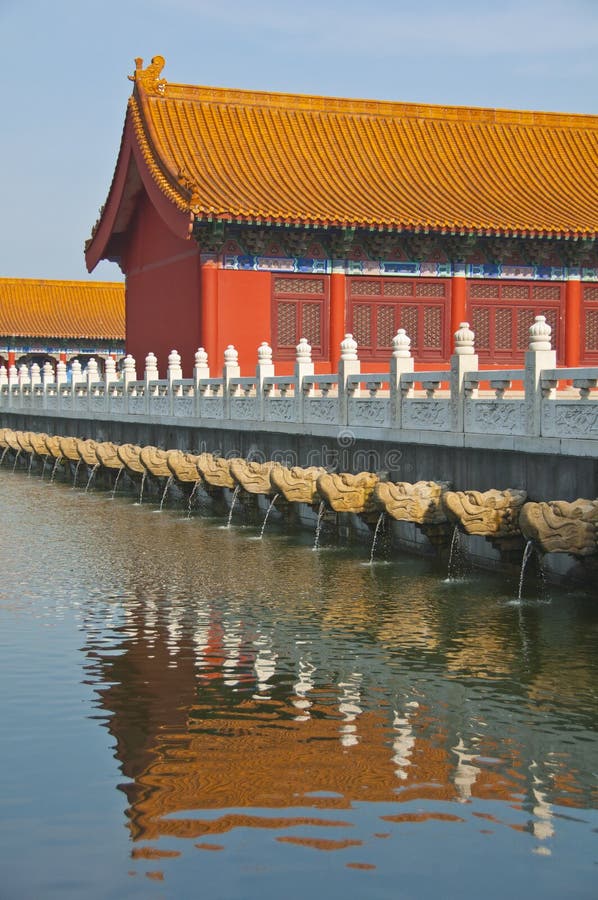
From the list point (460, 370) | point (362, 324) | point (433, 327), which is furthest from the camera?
point (433, 327)

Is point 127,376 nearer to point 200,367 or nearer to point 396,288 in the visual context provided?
point 200,367

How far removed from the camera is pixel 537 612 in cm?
1305

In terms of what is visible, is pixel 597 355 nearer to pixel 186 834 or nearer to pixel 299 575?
pixel 299 575

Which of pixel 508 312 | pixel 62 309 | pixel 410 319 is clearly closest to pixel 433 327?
pixel 410 319

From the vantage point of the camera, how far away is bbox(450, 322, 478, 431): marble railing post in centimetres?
1633

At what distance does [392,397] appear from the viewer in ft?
59.7

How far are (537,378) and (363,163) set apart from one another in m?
17.3

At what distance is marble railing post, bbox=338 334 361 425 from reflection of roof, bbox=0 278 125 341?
46519 mm

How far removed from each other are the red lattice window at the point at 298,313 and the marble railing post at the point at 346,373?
8.97 meters

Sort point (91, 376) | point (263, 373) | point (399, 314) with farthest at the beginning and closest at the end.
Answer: point (91, 376) < point (399, 314) < point (263, 373)

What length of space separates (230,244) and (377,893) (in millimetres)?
22803

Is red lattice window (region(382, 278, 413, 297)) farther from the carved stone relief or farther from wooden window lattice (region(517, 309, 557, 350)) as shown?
the carved stone relief

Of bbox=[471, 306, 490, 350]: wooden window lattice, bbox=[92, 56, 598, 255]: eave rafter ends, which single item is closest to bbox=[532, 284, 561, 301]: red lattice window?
bbox=[471, 306, 490, 350]: wooden window lattice

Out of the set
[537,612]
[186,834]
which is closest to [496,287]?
[537,612]
